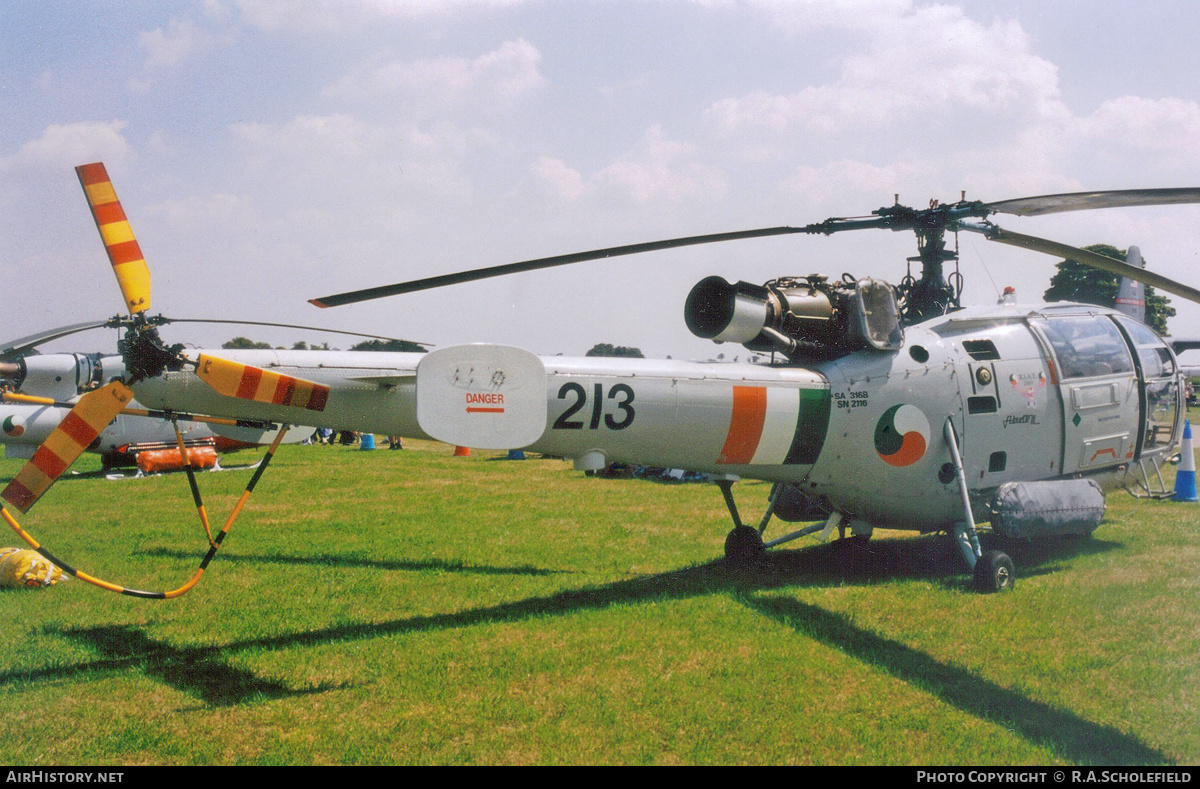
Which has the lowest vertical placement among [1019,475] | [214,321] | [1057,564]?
[1057,564]

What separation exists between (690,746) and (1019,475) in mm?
5689

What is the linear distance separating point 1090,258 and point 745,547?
4.36 m

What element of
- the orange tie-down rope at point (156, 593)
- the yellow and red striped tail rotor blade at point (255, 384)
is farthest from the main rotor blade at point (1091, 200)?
the orange tie-down rope at point (156, 593)

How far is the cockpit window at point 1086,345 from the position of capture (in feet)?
28.6


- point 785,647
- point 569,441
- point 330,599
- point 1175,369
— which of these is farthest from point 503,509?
point 1175,369

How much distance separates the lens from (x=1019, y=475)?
8.48m

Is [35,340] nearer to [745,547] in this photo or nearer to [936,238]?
[745,547]

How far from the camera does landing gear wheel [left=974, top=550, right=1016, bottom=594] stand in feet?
24.6

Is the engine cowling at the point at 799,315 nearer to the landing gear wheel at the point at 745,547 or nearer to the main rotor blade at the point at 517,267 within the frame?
the main rotor blade at the point at 517,267

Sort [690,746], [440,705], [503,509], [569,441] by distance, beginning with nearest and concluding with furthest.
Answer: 1. [690,746]
2. [440,705]
3. [569,441]
4. [503,509]

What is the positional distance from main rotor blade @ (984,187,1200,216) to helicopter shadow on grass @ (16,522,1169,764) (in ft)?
12.0

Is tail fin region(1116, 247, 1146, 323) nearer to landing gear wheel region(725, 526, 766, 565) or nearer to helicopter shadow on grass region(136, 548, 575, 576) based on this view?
landing gear wheel region(725, 526, 766, 565)

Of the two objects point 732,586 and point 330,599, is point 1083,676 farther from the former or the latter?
point 330,599

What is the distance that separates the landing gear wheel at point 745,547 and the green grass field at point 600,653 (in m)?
0.24
